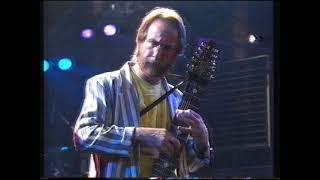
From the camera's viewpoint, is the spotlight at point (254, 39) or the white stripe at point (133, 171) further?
the spotlight at point (254, 39)

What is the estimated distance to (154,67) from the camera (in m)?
6.38

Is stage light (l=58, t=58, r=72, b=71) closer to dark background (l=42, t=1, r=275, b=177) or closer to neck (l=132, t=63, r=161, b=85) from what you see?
dark background (l=42, t=1, r=275, b=177)

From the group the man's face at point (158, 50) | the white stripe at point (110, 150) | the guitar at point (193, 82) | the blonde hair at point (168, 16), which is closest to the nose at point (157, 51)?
the man's face at point (158, 50)

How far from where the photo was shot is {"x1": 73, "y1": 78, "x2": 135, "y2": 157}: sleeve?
6230 mm

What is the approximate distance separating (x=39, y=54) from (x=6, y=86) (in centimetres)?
42

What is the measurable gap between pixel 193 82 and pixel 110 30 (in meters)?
0.86

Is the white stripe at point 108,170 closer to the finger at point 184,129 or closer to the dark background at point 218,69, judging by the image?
the dark background at point 218,69

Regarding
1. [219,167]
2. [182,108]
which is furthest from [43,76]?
[219,167]

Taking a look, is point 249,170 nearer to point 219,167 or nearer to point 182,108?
point 219,167

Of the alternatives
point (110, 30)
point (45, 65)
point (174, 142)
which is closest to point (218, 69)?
point (174, 142)

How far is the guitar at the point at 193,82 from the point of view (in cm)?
629

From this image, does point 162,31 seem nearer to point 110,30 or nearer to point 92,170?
point 110,30
